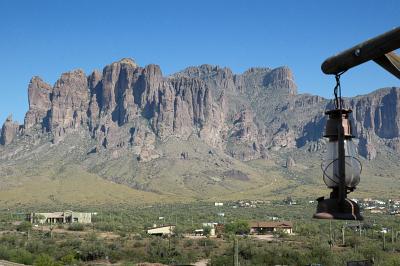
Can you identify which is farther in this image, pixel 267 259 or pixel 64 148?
pixel 64 148

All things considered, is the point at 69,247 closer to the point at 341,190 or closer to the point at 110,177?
the point at 341,190

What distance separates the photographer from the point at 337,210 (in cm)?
374

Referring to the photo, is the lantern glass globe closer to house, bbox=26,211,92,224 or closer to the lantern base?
the lantern base

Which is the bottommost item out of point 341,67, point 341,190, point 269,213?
point 269,213

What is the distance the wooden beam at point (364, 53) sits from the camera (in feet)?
10.9

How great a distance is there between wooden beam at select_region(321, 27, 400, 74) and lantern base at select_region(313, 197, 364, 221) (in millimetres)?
891

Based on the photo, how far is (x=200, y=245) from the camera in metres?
49.2

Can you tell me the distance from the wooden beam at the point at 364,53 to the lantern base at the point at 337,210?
0.89 m

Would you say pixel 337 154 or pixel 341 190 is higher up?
pixel 337 154

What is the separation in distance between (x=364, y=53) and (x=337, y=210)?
1.06 m

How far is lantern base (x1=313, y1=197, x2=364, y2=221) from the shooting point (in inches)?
144

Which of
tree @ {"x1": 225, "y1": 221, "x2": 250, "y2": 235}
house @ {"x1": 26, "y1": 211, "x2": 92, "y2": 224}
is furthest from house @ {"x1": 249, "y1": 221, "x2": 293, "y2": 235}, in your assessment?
house @ {"x1": 26, "y1": 211, "x2": 92, "y2": 224}

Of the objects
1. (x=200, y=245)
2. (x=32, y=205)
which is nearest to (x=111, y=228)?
(x=200, y=245)

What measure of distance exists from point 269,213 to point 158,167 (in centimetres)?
7650
